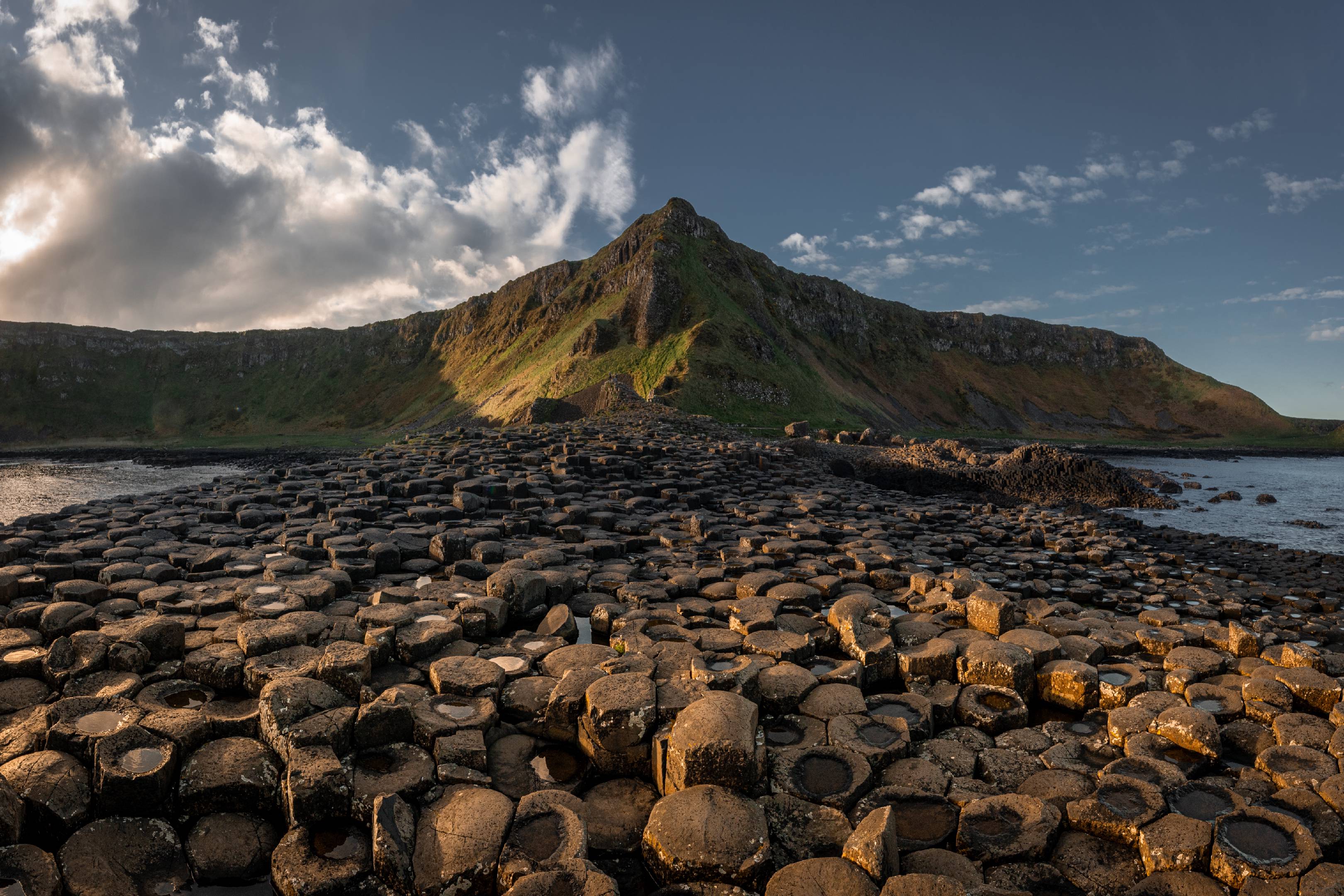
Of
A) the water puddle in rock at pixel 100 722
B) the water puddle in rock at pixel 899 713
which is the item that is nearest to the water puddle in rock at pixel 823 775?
the water puddle in rock at pixel 899 713

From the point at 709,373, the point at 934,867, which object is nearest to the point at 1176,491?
the point at 709,373

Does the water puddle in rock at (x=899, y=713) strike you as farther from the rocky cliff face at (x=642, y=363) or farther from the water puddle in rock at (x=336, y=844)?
the rocky cliff face at (x=642, y=363)

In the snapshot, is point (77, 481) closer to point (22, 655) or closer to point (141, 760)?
point (22, 655)

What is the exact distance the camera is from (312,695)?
4816 millimetres

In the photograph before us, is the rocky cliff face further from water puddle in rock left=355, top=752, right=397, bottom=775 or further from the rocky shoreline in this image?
water puddle in rock left=355, top=752, right=397, bottom=775

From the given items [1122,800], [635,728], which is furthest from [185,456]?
[1122,800]

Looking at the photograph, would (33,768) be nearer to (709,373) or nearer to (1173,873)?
(1173,873)

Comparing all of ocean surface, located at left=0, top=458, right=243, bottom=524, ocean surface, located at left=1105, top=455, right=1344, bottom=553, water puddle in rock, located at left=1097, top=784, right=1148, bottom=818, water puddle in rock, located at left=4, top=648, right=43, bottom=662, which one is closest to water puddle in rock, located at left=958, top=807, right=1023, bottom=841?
water puddle in rock, located at left=1097, top=784, right=1148, bottom=818

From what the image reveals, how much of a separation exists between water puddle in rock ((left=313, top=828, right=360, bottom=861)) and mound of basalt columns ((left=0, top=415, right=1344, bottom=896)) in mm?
25

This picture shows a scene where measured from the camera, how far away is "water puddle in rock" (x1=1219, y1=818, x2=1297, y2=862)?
3775mm

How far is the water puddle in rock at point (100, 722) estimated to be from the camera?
15.0 ft

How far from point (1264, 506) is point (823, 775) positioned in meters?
36.0

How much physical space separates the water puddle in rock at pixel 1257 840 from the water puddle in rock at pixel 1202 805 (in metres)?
0.14

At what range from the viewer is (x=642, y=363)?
203 ft
